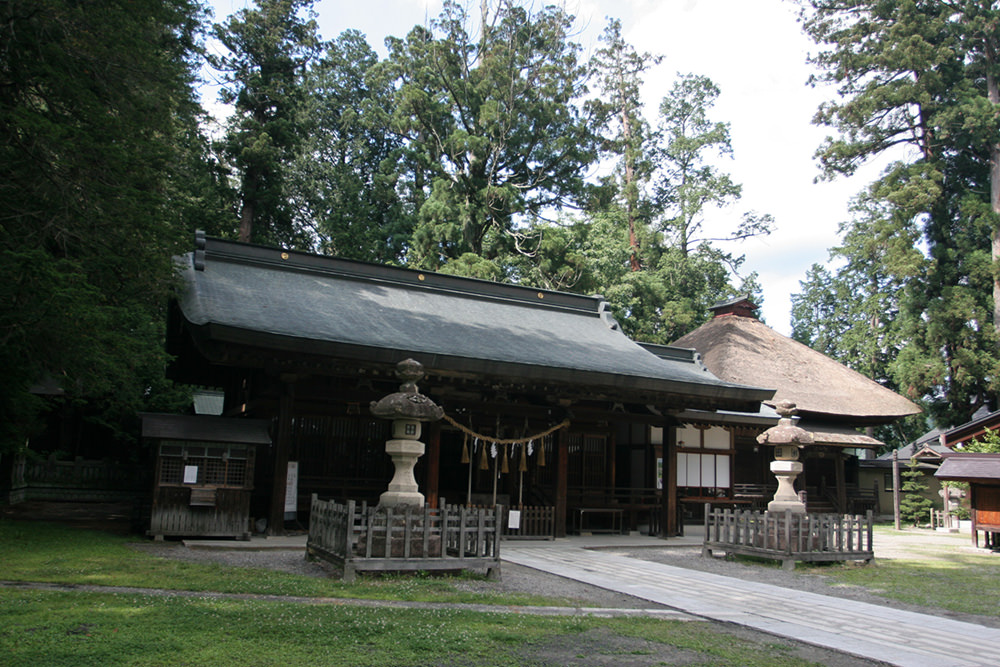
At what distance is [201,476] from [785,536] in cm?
875

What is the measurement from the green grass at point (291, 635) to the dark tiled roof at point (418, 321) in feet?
17.0

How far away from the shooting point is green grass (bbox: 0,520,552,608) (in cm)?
707

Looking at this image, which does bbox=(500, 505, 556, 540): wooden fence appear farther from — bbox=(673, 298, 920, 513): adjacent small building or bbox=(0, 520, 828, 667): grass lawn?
bbox=(673, 298, 920, 513): adjacent small building

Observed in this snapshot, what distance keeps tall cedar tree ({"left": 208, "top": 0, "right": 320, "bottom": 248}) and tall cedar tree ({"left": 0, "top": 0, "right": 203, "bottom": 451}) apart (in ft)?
60.6

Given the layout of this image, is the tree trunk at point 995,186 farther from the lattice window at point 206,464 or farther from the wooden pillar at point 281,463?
the lattice window at point 206,464

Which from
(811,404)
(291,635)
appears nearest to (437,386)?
(291,635)

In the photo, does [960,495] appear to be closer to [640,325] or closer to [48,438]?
[640,325]

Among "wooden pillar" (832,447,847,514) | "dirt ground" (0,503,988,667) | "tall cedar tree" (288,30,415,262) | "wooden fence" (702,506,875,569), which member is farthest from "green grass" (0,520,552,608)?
"tall cedar tree" (288,30,415,262)

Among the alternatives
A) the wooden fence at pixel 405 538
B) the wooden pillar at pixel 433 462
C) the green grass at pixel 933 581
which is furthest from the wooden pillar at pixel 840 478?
the wooden fence at pixel 405 538

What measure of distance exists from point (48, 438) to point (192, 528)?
1511cm

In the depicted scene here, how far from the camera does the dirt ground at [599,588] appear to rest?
5.36m

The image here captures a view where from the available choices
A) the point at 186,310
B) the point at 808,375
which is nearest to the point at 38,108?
the point at 186,310

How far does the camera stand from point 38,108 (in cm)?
1142

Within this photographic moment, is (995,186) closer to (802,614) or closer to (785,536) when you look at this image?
(785,536)
